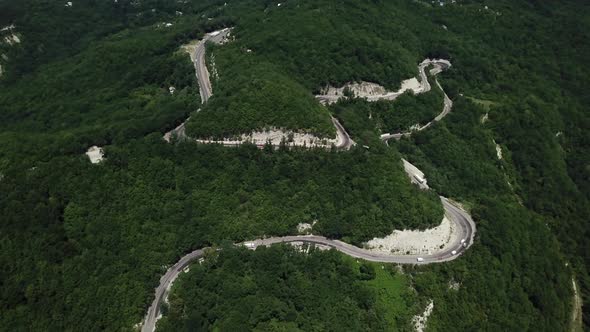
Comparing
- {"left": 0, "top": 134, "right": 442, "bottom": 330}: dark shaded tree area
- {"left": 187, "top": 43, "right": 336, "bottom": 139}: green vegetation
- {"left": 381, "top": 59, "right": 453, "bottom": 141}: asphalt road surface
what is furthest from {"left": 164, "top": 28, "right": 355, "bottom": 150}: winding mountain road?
{"left": 381, "top": 59, "right": 453, "bottom": 141}: asphalt road surface

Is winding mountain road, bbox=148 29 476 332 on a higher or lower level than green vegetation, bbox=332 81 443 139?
lower

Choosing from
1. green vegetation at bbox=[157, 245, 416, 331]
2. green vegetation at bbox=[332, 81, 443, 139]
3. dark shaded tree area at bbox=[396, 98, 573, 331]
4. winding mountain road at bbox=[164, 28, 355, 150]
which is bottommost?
dark shaded tree area at bbox=[396, 98, 573, 331]

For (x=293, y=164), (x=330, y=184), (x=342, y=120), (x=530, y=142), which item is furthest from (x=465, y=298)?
(x=530, y=142)

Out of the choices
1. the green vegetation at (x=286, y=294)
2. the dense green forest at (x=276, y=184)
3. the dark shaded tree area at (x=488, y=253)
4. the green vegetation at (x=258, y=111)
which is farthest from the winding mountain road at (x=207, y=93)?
the green vegetation at (x=286, y=294)

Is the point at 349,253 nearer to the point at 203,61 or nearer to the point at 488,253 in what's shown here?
the point at 488,253

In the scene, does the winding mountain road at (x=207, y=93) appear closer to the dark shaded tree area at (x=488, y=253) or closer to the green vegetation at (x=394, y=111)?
the green vegetation at (x=394, y=111)

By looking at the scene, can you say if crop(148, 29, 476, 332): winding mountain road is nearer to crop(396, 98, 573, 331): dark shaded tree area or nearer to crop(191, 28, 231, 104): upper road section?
crop(191, 28, 231, 104): upper road section
